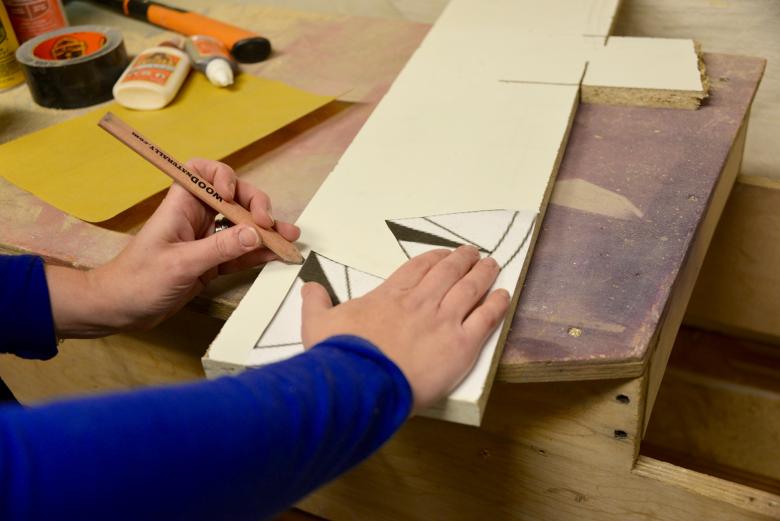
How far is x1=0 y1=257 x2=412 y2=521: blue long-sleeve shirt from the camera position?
421 mm

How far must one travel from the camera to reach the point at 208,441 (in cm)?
46

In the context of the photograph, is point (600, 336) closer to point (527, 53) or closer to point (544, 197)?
point (544, 197)

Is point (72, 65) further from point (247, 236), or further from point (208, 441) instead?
point (208, 441)

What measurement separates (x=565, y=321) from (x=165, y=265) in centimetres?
33

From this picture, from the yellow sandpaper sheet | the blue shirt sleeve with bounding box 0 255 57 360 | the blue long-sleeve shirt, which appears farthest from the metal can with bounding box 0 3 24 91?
the blue long-sleeve shirt

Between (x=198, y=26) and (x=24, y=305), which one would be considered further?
(x=198, y=26)

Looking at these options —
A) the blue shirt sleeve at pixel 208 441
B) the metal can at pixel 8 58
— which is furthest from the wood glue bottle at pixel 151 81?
the blue shirt sleeve at pixel 208 441

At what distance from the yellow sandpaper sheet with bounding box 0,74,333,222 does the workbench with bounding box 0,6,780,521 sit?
18mm

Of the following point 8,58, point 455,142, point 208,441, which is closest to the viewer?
point 208,441

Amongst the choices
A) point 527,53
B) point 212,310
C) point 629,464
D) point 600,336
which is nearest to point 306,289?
point 212,310

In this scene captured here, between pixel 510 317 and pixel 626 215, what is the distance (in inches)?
7.0

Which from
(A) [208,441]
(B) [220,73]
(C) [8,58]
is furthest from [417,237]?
(C) [8,58]

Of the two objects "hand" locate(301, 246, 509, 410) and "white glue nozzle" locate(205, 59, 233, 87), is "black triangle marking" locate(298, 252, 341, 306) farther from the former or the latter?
"white glue nozzle" locate(205, 59, 233, 87)

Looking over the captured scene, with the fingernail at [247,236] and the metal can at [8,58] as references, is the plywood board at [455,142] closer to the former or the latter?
the fingernail at [247,236]
